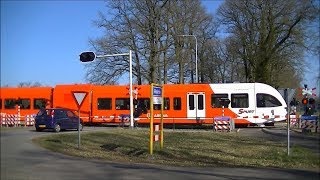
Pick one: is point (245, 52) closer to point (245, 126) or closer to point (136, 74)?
point (136, 74)

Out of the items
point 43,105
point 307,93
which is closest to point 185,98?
point 307,93

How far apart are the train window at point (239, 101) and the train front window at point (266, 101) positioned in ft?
2.91

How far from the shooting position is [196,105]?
35.1 meters

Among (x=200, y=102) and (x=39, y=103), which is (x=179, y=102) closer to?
(x=200, y=102)

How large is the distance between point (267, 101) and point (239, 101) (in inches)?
81.7

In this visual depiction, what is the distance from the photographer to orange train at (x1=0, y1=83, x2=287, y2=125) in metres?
34.2

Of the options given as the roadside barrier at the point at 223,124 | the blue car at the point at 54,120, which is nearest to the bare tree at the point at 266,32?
the roadside barrier at the point at 223,124

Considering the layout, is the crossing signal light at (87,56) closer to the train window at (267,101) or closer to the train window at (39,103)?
the train window at (39,103)

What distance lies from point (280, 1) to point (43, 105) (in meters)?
23.4

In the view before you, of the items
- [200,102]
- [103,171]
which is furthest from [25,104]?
[103,171]

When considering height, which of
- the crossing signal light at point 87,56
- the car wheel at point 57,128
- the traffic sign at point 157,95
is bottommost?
the car wheel at point 57,128

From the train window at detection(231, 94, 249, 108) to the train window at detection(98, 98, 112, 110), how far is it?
A: 10.1 m

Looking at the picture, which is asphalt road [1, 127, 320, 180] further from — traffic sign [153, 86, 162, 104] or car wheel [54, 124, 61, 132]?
car wheel [54, 124, 61, 132]

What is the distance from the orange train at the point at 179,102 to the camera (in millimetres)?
34219
